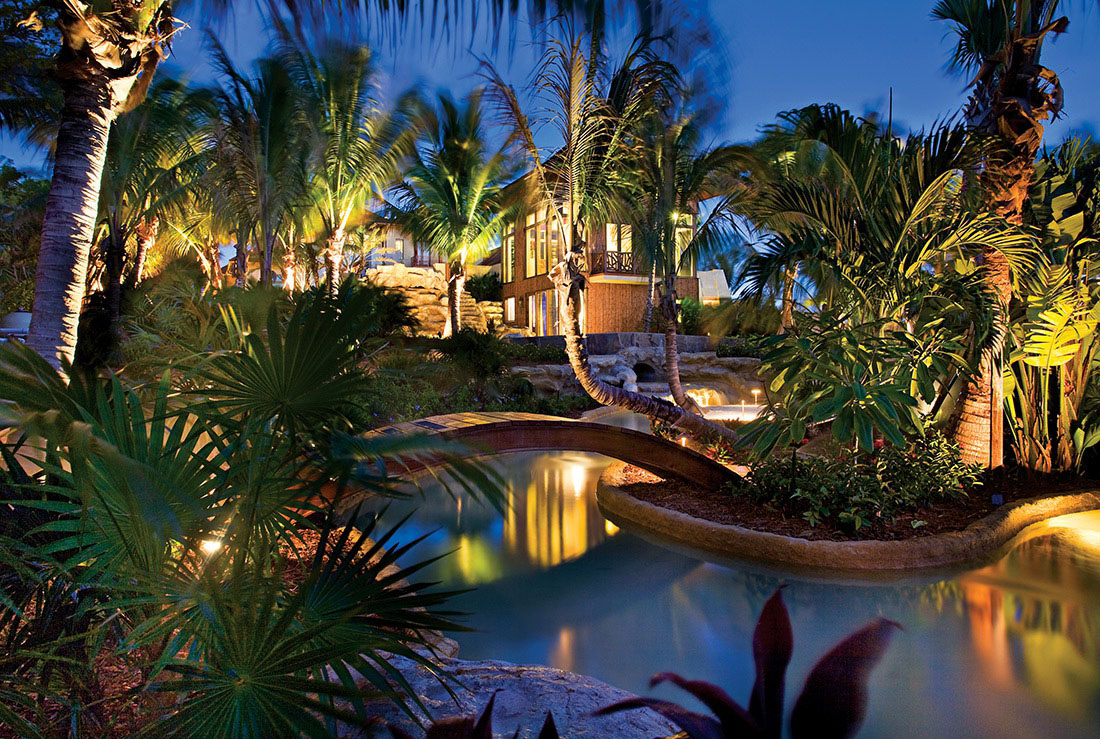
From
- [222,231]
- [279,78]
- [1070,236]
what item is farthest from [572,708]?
[222,231]

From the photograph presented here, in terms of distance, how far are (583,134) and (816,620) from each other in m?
5.30

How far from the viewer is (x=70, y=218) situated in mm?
3438

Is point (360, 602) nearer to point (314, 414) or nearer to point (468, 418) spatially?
point (314, 414)

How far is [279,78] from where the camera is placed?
1138 centimetres

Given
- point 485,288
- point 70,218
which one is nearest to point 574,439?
point 70,218

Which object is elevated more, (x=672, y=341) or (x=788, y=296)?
(x=788, y=296)

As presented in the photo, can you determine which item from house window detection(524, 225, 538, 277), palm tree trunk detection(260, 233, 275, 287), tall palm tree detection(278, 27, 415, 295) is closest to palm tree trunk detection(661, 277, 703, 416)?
tall palm tree detection(278, 27, 415, 295)

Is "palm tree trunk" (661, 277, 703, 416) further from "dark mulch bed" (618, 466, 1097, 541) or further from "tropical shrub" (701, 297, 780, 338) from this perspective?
"dark mulch bed" (618, 466, 1097, 541)

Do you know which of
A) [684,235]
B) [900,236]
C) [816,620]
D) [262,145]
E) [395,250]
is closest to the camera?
[816,620]

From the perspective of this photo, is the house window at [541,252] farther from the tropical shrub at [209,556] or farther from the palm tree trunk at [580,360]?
the tropical shrub at [209,556]

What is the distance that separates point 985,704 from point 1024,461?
4.85 metres

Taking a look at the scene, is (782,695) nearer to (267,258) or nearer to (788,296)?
(788,296)

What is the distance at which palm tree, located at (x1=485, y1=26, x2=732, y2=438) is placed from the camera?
21.5 ft

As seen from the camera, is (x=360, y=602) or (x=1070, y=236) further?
(x=1070, y=236)
